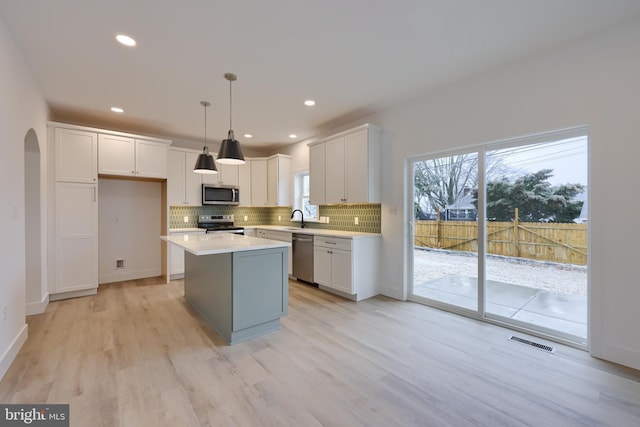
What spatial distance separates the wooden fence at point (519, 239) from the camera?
2.58 meters

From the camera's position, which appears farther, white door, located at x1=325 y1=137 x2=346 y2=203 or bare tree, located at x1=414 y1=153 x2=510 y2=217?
white door, located at x1=325 y1=137 x2=346 y2=203

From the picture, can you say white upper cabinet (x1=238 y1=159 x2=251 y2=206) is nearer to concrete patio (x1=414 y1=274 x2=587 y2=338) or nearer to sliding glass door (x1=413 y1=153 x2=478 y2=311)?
sliding glass door (x1=413 y1=153 x2=478 y2=311)

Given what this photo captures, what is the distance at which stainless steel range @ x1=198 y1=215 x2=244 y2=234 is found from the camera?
539 centimetres

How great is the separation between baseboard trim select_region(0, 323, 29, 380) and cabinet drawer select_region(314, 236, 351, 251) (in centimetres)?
328

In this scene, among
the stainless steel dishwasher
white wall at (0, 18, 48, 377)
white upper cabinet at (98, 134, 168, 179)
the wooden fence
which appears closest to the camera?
white wall at (0, 18, 48, 377)

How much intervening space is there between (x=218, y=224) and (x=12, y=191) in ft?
11.1

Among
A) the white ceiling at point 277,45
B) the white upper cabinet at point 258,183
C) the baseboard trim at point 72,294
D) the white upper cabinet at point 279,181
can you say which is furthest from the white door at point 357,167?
the baseboard trim at point 72,294

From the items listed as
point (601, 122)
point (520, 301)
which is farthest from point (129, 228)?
point (601, 122)

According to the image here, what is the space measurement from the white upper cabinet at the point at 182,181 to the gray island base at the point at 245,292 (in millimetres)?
2446

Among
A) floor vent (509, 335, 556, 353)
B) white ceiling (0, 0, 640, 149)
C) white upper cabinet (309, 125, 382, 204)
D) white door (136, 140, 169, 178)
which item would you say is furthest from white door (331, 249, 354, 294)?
white door (136, 140, 169, 178)

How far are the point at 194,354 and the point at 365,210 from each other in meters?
2.97

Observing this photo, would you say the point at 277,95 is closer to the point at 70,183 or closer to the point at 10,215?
the point at 10,215

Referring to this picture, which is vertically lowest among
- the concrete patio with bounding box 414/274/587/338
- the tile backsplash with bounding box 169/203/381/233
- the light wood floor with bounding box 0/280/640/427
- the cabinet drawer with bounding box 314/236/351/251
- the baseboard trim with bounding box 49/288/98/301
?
the light wood floor with bounding box 0/280/640/427

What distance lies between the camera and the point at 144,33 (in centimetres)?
229
